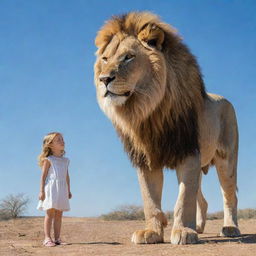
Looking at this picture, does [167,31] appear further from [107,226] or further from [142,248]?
[107,226]

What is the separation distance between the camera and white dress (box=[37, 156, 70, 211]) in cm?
560

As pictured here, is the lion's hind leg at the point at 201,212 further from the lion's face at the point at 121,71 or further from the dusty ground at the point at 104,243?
the lion's face at the point at 121,71

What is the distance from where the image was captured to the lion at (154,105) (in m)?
4.83

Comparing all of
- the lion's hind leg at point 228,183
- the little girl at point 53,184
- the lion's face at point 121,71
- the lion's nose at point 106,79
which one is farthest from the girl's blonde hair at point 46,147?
the lion's hind leg at point 228,183

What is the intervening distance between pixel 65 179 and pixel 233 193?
2444mm

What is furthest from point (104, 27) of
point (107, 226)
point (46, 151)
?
point (107, 226)

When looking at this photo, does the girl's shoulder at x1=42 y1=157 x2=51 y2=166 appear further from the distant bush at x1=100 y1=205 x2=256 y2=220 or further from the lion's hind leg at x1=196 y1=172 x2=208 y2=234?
the distant bush at x1=100 y1=205 x2=256 y2=220

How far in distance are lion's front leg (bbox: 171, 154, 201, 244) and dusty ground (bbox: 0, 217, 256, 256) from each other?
0.13 metres

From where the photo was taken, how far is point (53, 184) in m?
5.68

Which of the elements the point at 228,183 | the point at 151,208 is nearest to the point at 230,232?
the point at 228,183

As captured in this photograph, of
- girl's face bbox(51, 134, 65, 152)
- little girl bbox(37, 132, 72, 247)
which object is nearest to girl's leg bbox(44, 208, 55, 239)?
little girl bbox(37, 132, 72, 247)

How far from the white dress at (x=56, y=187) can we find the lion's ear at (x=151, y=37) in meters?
1.82

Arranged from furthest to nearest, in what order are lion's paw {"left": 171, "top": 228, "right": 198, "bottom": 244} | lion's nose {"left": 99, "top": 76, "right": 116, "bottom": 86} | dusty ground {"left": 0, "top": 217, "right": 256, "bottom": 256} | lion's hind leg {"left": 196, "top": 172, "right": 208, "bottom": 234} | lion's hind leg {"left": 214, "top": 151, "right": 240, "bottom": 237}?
lion's hind leg {"left": 196, "top": 172, "right": 208, "bottom": 234} → lion's hind leg {"left": 214, "top": 151, "right": 240, "bottom": 237} → lion's paw {"left": 171, "top": 228, "right": 198, "bottom": 244} → lion's nose {"left": 99, "top": 76, "right": 116, "bottom": 86} → dusty ground {"left": 0, "top": 217, "right": 256, "bottom": 256}

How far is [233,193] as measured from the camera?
6777 mm
